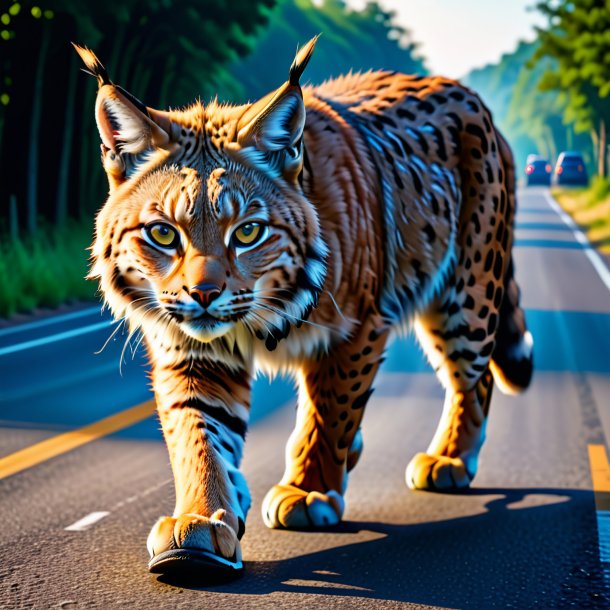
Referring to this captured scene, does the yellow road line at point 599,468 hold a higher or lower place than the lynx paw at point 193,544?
lower

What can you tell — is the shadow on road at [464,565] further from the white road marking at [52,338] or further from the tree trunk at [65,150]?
the tree trunk at [65,150]

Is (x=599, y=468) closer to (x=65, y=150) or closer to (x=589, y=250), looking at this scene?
(x=65, y=150)

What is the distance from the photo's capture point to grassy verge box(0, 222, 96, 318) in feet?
52.0

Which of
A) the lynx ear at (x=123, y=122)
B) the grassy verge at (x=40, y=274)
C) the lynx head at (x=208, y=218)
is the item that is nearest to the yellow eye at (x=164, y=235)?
the lynx head at (x=208, y=218)

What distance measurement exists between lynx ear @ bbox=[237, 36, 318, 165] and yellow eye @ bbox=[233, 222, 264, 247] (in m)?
0.31

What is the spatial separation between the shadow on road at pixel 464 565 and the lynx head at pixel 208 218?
0.89 metres

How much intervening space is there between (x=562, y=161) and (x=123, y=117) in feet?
187

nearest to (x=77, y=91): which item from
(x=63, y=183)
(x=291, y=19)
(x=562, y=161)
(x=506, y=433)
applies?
(x=63, y=183)

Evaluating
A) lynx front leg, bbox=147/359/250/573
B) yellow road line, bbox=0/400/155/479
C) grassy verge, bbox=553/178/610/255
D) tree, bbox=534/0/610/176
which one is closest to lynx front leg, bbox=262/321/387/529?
lynx front leg, bbox=147/359/250/573

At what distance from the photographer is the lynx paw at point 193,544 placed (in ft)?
14.7

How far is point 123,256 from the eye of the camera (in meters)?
4.61

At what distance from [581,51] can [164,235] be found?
3739 centimetres

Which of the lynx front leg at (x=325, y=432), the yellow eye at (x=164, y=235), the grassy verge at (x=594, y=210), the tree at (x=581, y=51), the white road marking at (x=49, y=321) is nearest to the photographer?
the yellow eye at (x=164, y=235)

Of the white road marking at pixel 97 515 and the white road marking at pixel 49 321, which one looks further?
the white road marking at pixel 49 321
